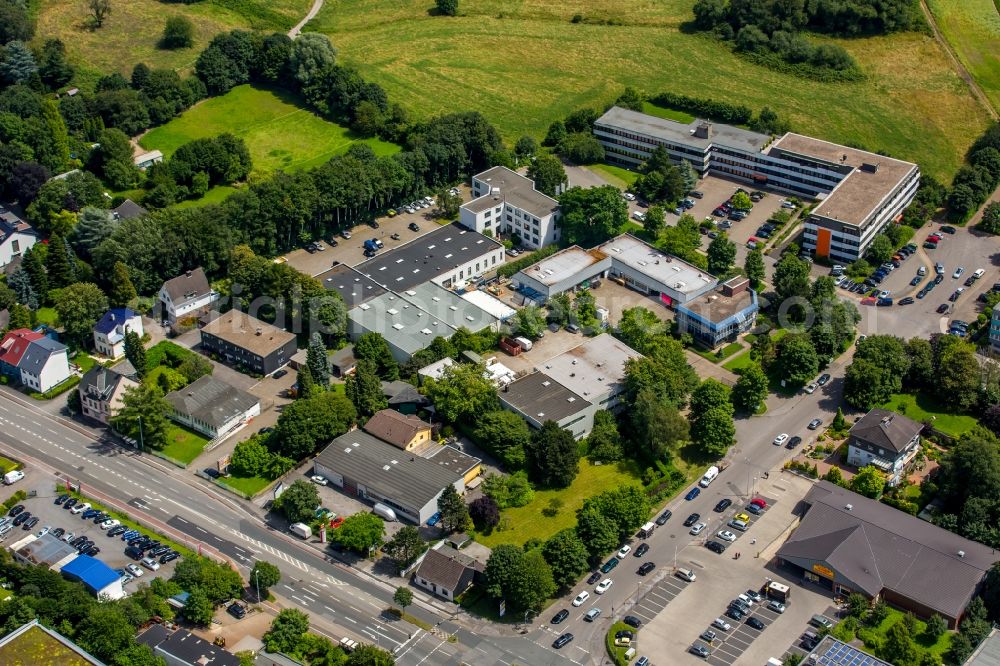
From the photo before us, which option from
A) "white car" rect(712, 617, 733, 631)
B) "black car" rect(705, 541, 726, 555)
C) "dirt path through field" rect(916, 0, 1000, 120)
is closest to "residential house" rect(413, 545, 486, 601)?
"white car" rect(712, 617, 733, 631)

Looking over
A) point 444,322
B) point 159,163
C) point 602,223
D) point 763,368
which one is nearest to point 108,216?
point 159,163

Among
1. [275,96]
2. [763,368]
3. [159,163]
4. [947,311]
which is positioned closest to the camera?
[763,368]

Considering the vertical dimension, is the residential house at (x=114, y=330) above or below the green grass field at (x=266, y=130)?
below

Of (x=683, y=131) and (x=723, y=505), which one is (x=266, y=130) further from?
(x=723, y=505)

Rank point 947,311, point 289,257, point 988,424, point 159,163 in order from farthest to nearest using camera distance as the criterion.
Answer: point 159,163, point 289,257, point 947,311, point 988,424

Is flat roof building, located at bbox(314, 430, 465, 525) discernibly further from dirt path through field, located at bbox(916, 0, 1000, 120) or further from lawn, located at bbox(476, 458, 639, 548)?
dirt path through field, located at bbox(916, 0, 1000, 120)

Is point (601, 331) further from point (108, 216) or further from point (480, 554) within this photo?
point (108, 216)

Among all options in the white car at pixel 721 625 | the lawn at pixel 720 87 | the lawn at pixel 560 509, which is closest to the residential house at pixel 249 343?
the lawn at pixel 560 509

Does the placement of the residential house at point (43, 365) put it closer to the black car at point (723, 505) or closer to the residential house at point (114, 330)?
the residential house at point (114, 330)
